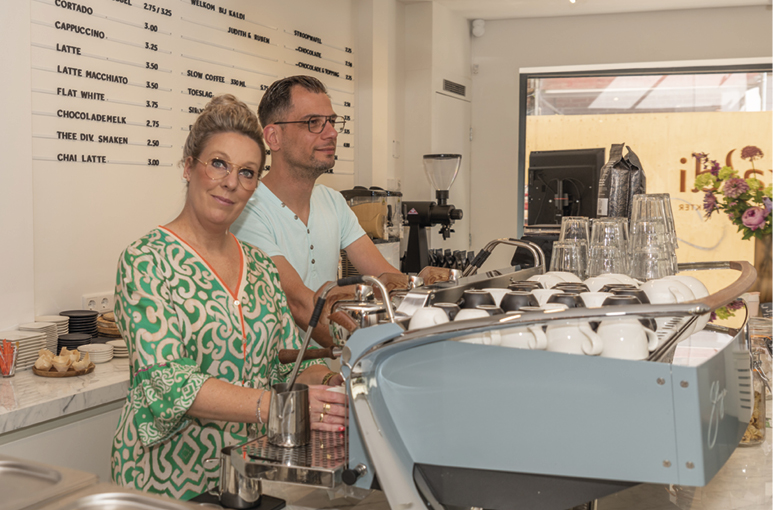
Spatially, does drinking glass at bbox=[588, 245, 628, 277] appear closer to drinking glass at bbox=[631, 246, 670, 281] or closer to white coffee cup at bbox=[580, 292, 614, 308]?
drinking glass at bbox=[631, 246, 670, 281]

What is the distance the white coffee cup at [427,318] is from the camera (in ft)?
3.09

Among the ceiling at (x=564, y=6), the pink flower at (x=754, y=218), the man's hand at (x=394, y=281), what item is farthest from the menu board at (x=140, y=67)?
the pink flower at (x=754, y=218)

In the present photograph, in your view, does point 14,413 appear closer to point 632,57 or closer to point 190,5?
point 190,5

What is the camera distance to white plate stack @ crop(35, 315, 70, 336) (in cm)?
253

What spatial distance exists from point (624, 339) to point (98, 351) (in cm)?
212

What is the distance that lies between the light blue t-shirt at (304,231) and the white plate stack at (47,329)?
897 mm

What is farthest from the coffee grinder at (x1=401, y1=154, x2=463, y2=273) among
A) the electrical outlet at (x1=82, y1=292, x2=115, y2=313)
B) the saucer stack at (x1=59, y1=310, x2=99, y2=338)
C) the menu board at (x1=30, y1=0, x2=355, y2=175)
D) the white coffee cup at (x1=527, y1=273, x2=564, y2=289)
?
the white coffee cup at (x1=527, y1=273, x2=564, y2=289)

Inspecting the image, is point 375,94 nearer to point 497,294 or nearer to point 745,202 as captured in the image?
point 745,202

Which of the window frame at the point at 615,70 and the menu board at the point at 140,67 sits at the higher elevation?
the window frame at the point at 615,70

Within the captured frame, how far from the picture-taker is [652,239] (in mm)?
1688

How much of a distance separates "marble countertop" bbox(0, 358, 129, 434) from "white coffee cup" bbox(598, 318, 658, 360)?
171 centimetres

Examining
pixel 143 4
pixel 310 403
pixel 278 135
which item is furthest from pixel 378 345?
pixel 143 4

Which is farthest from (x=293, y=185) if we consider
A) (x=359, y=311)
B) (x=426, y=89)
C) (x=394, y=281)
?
(x=426, y=89)

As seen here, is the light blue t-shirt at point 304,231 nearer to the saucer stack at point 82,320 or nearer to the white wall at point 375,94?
the saucer stack at point 82,320
